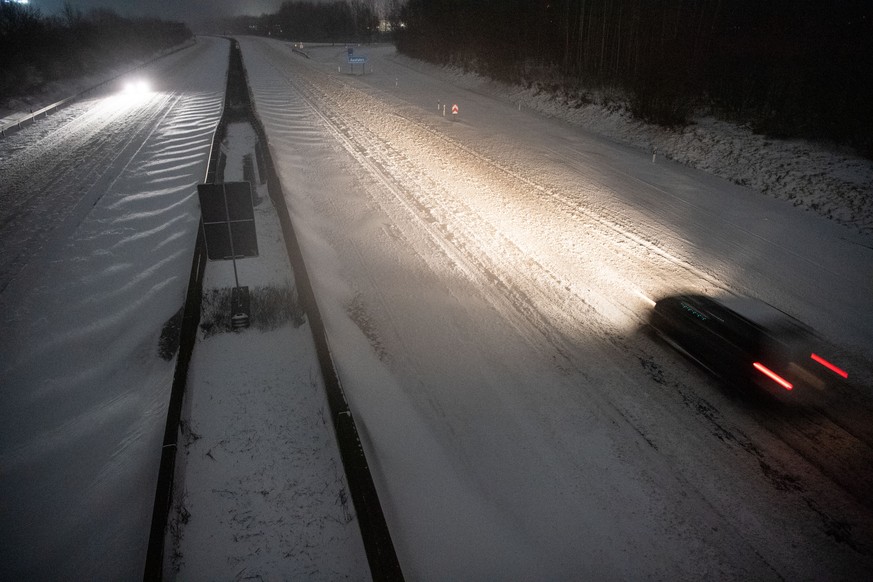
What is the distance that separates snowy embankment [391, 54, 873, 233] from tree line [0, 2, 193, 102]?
2905cm

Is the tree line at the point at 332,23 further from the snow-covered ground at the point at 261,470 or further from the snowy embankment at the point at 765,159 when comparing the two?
the snow-covered ground at the point at 261,470

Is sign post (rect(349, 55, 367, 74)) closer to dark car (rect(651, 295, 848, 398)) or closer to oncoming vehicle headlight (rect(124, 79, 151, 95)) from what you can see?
oncoming vehicle headlight (rect(124, 79, 151, 95))

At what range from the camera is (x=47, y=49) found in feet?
92.3

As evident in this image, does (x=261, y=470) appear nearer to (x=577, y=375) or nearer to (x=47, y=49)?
(x=577, y=375)

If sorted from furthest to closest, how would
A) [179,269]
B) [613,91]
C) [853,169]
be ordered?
[613,91] → [853,169] → [179,269]

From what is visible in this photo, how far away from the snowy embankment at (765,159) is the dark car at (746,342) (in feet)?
20.9

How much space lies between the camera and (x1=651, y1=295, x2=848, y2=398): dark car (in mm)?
5008

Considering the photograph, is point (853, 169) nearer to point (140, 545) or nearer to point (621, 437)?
point (621, 437)

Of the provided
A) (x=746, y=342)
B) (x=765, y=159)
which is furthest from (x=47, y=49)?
(x=746, y=342)

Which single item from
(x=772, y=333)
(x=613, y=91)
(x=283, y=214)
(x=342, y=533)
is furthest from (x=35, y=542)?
(x=613, y=91)

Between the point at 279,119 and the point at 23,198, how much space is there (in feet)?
33.3

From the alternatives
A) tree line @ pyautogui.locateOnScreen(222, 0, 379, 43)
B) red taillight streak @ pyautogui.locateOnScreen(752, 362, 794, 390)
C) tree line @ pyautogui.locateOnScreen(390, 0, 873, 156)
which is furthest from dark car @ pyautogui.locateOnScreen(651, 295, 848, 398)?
tree line @ pyautogui.locateOnScreen(222, 0, 379, 43)

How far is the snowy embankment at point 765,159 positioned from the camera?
10.3 m

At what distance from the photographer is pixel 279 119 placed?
1911 cm
